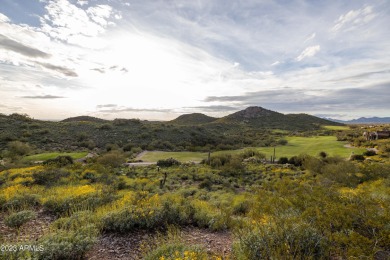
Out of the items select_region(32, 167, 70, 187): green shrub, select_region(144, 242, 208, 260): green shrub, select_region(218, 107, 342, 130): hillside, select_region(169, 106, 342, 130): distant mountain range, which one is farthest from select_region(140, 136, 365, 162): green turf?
select_region(218, 107, 342, 130): hillside

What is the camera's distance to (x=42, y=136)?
134ft

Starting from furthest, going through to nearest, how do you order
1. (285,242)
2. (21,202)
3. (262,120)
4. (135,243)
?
(262,120) → (21,202) → (135,243) → (285,242)

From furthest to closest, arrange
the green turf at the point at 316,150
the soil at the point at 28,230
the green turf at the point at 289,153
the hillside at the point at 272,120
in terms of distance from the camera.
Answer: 1. the hillside at the point at 272,120
2. the green turf at the point at 316,150
3. the green turf at the point at 289,153
4. the soil at the point at 28,230

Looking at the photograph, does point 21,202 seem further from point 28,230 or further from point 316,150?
point 316,150

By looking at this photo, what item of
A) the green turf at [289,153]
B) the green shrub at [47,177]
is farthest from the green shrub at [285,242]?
the green turf at [289,153]

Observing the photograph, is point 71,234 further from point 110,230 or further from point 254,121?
point 254,121

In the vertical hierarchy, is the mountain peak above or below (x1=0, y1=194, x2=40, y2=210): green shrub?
above

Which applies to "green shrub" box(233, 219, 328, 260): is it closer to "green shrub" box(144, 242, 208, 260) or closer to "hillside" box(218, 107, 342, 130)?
"green shrub" box(144, 242, 208, 260)

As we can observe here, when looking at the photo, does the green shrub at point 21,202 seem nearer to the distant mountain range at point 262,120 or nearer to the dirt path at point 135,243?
the dirt path at point 135,243

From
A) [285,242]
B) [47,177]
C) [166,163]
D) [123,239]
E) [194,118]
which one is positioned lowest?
[166,163]

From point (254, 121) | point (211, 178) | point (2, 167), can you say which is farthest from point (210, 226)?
point (254, 121)

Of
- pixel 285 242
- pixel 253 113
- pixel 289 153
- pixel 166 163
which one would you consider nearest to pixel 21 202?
pixel 285 242

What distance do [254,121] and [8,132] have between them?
4187 inches

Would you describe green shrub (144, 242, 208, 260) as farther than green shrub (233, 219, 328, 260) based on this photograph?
Yes
